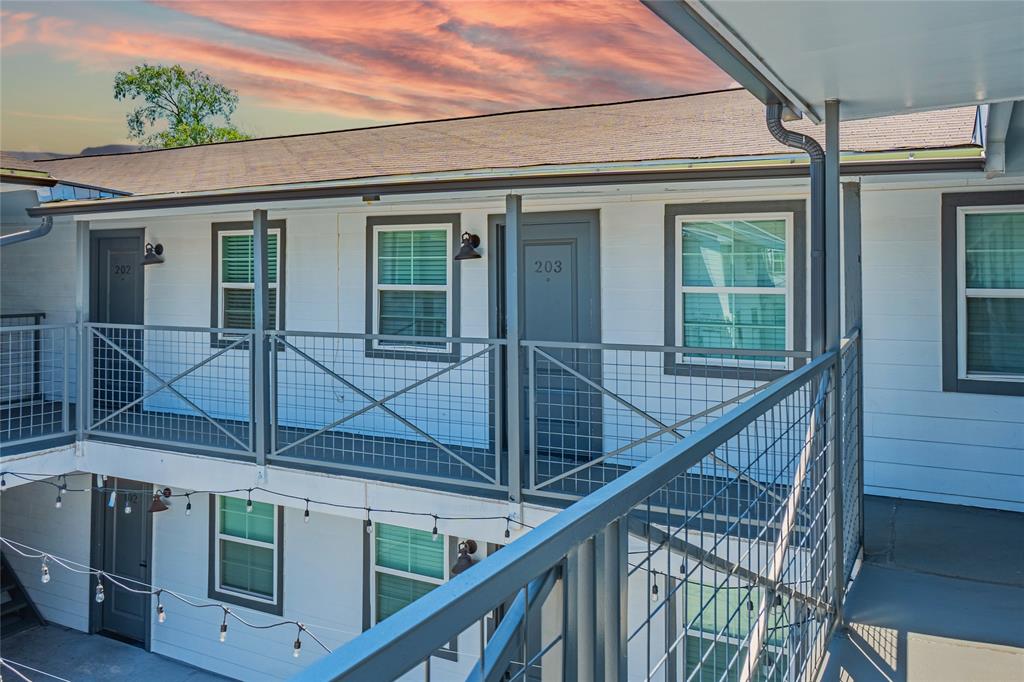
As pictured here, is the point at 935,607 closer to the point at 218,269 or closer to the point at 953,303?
the point at 953,303

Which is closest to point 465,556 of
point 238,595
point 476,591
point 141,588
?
point 238,595

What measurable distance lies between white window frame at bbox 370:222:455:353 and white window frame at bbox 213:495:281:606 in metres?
2.32

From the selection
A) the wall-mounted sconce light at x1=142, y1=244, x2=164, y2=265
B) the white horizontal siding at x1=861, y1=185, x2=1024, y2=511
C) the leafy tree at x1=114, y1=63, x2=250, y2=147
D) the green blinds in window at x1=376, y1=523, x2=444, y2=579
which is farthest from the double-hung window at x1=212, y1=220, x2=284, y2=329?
the leafy tree at x1=114, y1=63, x2=250, y2=147

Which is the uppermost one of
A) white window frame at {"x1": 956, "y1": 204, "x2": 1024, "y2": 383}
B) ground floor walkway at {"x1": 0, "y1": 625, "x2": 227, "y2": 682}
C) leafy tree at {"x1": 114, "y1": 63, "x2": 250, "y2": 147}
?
leafy tree at {"x1": 114, "y1": 63, "x2": 250, "y2": 147}

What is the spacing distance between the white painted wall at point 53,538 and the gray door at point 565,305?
6.32 m

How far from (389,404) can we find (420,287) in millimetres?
1201

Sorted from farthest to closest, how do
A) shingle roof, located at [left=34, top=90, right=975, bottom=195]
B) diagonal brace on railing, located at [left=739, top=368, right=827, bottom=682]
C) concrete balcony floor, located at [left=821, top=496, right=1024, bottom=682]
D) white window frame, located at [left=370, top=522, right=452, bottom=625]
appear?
white window frame, located at [left=370, top=522, right=452, bottom=625], shingle roof, located at [left=34, top=90, right=975, bottom=195], concrete balcony floor, located at [left=821, top=496, right=1024, bottom=682], diagonal brace on railing, located at [left=739, top=368, right=827, bottom=682]

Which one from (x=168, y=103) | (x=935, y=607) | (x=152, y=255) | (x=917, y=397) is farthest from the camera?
(x=168, y=103)

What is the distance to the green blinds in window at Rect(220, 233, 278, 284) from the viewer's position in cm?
902

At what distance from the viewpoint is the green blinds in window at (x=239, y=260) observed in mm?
9023

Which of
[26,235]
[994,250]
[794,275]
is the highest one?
[26,235]

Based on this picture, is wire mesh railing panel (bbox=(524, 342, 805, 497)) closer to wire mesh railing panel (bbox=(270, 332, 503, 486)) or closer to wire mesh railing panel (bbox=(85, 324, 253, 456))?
wire mesh railing panel (bbox=(270, 332, 503, 486))

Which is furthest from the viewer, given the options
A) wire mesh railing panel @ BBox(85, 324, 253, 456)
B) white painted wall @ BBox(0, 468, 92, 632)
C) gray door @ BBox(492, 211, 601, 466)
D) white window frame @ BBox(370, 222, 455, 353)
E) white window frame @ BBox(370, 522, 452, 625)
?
white painted wall @ BBox(0, 468, 92, 632)

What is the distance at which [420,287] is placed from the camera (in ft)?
26.6
